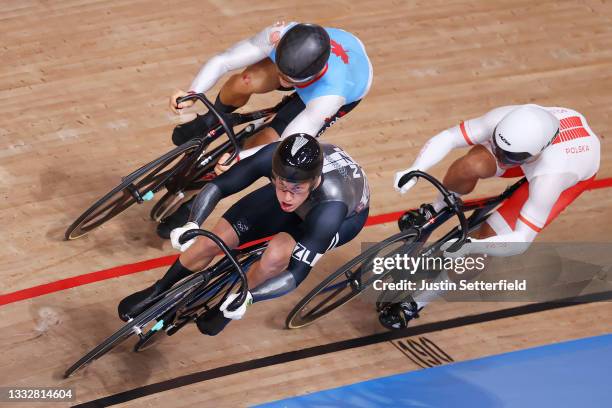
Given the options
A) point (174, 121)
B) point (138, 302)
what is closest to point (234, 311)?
point (138, 302)

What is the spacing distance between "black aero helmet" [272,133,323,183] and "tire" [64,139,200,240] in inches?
38.9

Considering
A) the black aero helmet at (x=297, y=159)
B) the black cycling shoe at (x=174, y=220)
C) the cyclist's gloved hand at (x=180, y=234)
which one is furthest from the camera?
the black cycling shoe at (x=174, y=220)

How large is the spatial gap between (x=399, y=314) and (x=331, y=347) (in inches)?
15.3

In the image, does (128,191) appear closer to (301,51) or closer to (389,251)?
(301,51)

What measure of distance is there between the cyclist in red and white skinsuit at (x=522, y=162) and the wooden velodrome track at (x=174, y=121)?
0.78 metres

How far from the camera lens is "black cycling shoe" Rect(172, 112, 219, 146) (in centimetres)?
467

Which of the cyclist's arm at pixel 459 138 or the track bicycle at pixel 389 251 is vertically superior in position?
the cyclist's arm at pixel 459 138

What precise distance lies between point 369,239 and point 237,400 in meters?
1.30

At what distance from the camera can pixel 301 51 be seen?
4.02 meters

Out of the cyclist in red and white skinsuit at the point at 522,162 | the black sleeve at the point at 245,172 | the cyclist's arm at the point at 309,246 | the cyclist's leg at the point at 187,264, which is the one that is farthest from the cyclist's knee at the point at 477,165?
the cyclist's leg at the point at 187,264

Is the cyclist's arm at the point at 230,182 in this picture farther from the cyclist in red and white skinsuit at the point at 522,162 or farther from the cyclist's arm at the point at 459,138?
the cyclist's arm at the point at 459,138

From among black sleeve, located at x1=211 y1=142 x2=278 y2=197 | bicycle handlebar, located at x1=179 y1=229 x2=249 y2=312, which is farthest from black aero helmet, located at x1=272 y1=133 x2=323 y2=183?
bicycle handlebar, located at x1=179 y1=229 x2=249 y2=312

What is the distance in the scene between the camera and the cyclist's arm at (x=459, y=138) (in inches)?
169

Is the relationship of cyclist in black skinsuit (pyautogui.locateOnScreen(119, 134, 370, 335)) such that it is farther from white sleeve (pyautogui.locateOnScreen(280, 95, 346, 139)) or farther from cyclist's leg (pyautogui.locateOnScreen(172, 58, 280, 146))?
cyclist's leg (pyautogui.locateOnScreen(172, 58, 280, 146))
